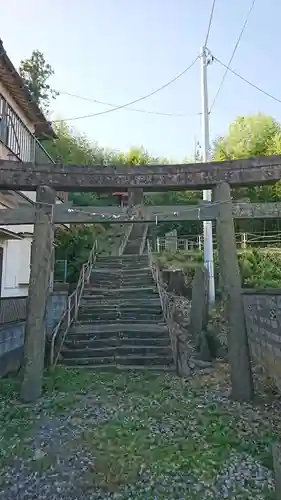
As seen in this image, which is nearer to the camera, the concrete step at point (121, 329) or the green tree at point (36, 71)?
the concrete step at point (121, 329)

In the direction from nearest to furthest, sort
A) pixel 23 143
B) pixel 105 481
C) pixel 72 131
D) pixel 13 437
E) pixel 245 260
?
1. pixel 105 481
2. pixel 13 437
3. pixel 23 143
4. pixel 245 260
5. pixel 72 131

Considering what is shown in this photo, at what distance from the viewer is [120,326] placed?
11141mm

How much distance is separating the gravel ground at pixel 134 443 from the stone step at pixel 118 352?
6.85ft

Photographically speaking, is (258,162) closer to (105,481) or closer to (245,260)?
(105,481)

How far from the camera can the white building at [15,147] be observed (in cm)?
1041

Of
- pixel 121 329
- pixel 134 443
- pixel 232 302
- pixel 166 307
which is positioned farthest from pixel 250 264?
pixel 134 443

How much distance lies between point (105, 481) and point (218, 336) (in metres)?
7.45

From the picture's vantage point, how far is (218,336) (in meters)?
11.3

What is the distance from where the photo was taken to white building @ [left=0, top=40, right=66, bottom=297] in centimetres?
1041

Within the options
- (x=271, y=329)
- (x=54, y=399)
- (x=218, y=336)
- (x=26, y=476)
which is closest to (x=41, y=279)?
(x=54, y=399)

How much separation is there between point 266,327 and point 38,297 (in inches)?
Result: 169

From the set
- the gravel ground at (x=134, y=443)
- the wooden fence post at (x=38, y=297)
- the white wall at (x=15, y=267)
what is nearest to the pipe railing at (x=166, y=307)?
the gravel ground at (x=134, y=443)

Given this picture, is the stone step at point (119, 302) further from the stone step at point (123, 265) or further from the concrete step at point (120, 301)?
the stone step at point (123, 265)

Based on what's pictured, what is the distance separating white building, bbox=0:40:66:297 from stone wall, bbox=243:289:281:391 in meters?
5.90
